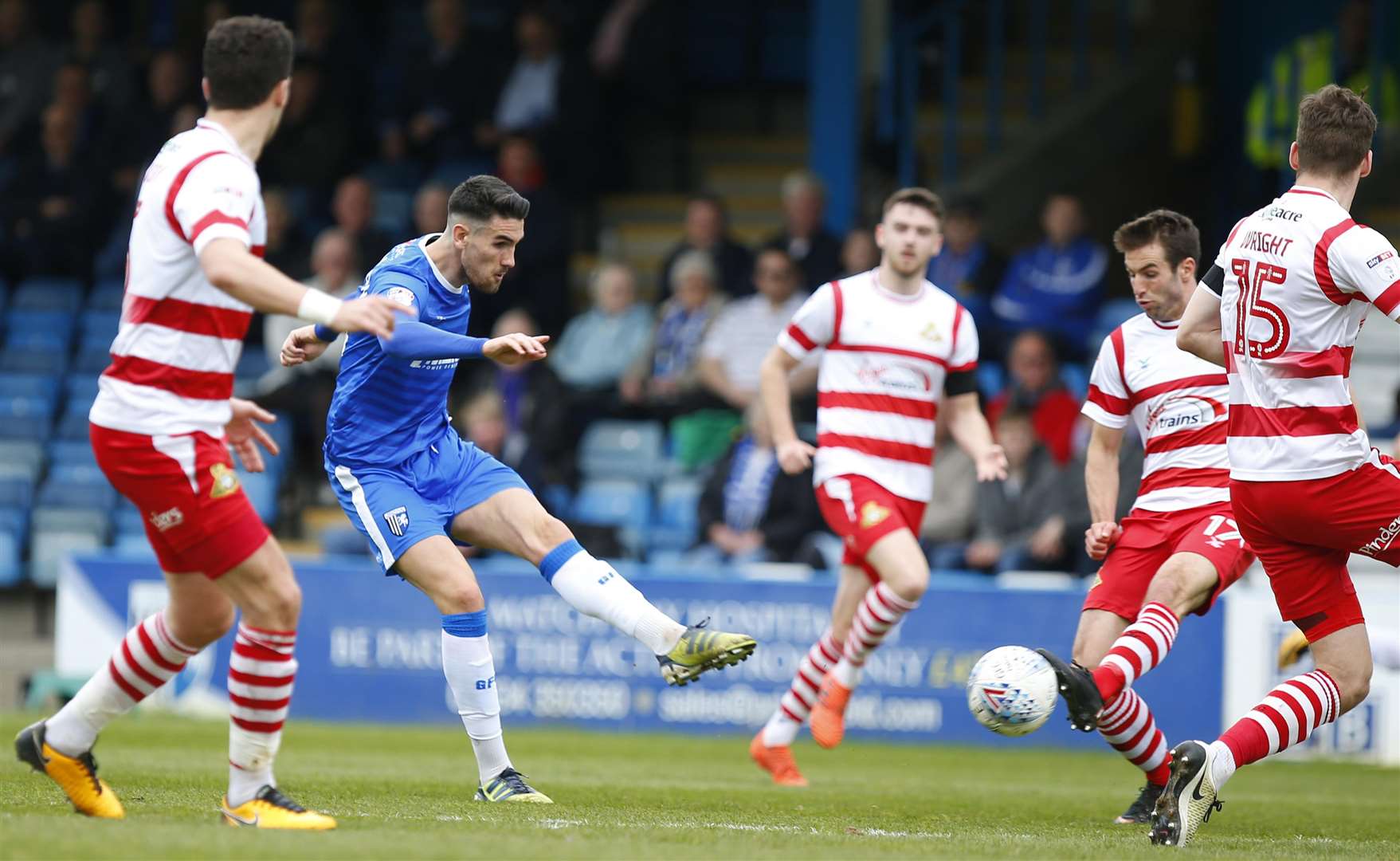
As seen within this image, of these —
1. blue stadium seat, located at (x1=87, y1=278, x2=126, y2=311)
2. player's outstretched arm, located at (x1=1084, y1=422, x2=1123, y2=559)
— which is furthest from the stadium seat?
player's outstretched arm, located at (x1=1084, y1=422, x2=1123, y2=559)

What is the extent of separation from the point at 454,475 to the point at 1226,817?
3331 millimetres

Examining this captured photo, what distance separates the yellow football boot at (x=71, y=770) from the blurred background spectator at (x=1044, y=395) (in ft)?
25.6

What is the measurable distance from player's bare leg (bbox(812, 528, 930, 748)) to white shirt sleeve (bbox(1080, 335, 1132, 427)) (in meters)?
1.22

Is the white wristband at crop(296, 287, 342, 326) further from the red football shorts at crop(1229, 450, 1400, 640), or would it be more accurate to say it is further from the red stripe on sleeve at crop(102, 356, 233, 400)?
the red football shorts at crop(1229, 450, 1400, 640)

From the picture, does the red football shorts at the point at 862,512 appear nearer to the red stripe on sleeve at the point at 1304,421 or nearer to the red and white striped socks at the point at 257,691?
the red stripe on sleeve at the point at 1304,421

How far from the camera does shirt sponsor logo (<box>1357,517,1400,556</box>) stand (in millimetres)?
5660

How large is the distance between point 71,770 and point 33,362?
34.8 feet

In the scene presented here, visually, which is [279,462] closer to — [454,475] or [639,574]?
[639,574]

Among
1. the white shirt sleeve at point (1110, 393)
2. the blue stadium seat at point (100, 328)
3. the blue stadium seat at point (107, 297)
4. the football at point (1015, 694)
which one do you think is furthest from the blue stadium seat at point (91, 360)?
the football at point (1015, 694)

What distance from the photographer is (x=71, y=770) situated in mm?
5531

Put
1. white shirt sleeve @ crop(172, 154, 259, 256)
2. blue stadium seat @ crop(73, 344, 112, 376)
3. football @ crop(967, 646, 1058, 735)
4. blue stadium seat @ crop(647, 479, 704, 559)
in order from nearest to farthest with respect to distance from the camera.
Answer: white shirt sleeve @ crop(172, 154, 259, 256), football @ crop(967, 646, 1058, 735), blue stadium seat @ crop(647, 479, 704, 559), blue stadium seat @ crop(73, 344, 112, 376)

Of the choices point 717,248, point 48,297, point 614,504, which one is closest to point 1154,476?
point 614,504

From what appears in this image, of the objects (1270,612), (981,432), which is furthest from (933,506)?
(981,432)

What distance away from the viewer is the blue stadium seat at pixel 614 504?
12.9 m
